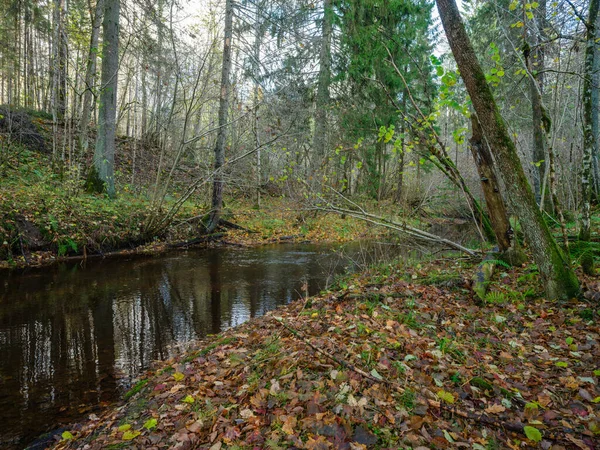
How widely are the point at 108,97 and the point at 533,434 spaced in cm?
1353

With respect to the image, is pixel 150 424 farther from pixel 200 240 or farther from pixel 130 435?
pixel 200 240

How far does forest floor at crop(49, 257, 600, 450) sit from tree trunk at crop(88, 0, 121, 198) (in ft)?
32.0

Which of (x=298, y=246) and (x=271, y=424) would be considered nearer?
(x=271, y=424)

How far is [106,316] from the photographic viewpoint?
606cm

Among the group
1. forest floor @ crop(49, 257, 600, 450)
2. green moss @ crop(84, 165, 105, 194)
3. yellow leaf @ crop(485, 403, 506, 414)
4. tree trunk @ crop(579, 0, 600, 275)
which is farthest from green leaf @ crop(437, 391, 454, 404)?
green moss @ crop(84, 165, 105, 194)

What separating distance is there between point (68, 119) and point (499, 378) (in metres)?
13.5

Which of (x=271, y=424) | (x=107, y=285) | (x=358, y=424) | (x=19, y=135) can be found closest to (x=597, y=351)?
(x=358, y=424)

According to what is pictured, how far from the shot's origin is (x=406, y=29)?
1357 centimetres

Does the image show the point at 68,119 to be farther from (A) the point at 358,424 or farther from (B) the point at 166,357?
(A) the point at 358,424


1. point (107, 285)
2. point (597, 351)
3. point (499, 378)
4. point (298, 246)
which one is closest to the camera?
point (499, 378)

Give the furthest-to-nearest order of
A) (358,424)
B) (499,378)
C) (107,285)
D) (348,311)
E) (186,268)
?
(186,268), (107,285), (348,311), (499,378), (358,424)

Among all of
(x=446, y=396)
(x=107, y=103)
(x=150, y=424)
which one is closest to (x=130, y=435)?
(x=150, y=424)

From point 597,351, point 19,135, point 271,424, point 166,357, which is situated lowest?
point 166,357

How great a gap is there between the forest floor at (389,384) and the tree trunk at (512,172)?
34cm
